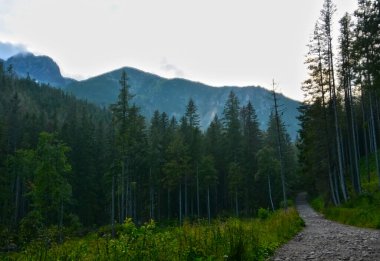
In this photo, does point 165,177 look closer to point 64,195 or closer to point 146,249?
point 64,195

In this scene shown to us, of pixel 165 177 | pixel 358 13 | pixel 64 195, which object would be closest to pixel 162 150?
pixel 165 177

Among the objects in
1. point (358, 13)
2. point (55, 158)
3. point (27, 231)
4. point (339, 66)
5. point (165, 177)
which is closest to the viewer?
point (27, 231)

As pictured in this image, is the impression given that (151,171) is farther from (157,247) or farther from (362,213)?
(157,247)

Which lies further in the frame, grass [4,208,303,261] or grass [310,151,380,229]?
grass [310,151,380,229]

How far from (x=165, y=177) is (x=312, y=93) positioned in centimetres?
3190

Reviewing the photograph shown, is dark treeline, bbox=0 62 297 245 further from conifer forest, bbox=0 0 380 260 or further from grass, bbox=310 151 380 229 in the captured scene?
grass, bbox=310 151 380 229

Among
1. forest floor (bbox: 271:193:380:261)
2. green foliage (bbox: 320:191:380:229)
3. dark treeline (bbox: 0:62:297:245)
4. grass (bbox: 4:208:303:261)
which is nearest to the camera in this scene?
grass (bbox: 4:208:303:261)

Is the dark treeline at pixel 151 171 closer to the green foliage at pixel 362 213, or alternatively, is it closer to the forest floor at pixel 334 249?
the green foliage at pixel 362 213

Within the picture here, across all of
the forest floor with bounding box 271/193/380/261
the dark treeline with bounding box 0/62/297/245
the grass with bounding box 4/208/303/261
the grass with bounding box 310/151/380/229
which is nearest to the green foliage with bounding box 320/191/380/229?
the grass with bounding box 310/151/380/229

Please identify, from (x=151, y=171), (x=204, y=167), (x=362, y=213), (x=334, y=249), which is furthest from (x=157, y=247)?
(x=151, y=171)

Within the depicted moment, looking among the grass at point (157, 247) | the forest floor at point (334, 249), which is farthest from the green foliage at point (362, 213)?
the grass at point (157, 247)

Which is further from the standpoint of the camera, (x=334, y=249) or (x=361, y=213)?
(x=361, y=213)

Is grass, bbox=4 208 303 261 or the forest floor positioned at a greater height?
grass, bbox=4 208 303 261

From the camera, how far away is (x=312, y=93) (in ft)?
108
